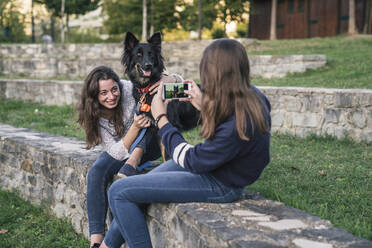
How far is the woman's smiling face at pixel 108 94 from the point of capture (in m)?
3.51

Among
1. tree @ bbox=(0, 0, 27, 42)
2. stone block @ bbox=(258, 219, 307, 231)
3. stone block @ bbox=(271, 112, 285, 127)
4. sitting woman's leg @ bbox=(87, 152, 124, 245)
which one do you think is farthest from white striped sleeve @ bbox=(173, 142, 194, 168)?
tree @ bbox=(0, 0, 27, 42)

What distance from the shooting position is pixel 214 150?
2311 mm

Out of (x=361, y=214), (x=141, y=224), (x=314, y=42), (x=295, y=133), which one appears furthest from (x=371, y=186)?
(x=314, y=42)

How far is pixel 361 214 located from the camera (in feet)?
10.8

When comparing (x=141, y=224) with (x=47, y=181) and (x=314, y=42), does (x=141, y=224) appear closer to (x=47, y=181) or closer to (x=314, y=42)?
(x=47, y=181)

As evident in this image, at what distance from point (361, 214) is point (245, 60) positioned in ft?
5.96

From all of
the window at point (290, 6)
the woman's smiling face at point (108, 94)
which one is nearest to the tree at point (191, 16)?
the window at point (290, 6)

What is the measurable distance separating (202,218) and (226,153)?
409 mm

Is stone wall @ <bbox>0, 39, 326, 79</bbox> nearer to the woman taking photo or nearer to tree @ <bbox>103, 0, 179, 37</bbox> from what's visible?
tree @ <bbox>103, 0, 179, 37</bbox>

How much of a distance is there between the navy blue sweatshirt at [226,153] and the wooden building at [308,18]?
60.4 ft

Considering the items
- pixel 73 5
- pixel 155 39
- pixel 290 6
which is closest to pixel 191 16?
pixel 290 6

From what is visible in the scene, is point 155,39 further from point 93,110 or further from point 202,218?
point 202,218

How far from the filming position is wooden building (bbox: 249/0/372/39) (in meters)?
19.5

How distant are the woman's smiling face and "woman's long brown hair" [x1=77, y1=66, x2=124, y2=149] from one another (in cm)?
3
